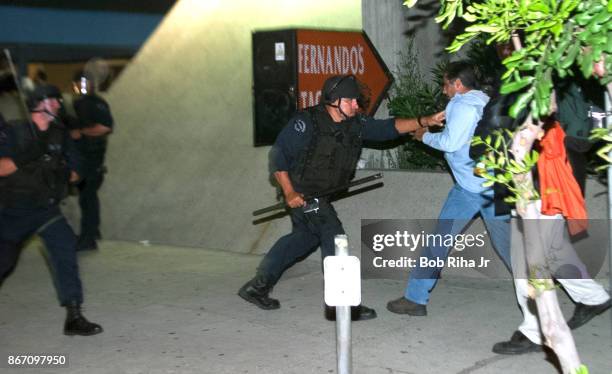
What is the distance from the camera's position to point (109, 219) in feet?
35.1

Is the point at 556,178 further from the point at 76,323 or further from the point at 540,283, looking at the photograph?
the point at 76,323

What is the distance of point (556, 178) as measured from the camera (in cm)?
557

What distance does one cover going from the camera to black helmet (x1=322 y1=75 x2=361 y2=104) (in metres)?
6.41

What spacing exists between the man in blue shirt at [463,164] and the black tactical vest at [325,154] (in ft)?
1.80

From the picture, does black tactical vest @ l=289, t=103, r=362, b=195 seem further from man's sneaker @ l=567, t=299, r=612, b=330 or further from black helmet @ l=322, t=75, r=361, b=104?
man's sneaker @ l=567, t=299, r=612, b=330

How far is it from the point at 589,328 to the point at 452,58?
4280 millimetres

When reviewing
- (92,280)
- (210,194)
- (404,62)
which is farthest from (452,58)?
(92,280)

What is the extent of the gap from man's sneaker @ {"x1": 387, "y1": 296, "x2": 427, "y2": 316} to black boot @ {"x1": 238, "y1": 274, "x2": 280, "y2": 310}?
916 mm

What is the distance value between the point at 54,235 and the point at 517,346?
3.25 metres

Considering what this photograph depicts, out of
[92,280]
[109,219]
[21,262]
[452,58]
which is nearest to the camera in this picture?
[92,280]

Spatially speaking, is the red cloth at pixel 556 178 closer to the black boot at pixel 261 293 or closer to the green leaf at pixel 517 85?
the black boot at pixel 261 293

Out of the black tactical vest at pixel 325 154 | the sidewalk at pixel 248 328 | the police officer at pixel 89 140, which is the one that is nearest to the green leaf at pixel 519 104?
the sidewalk at pixel 248 328

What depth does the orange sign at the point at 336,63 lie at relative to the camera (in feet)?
28.2

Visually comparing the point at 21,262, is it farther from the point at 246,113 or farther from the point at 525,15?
the point at 525,15
